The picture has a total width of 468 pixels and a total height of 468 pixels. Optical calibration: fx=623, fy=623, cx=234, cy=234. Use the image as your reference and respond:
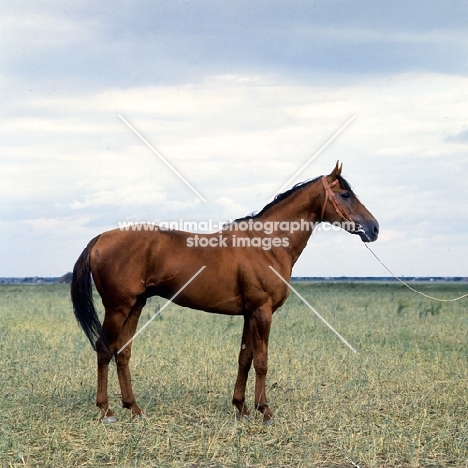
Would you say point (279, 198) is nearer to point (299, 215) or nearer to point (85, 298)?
point (299, 215)

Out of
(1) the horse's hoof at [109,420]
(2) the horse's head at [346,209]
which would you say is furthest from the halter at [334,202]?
(1) the horse's hoof at [109,420]

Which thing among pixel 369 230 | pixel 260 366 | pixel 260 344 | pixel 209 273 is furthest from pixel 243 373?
pixel 369 230

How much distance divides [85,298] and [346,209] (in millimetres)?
3450

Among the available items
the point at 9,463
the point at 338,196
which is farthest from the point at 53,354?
the point at 338,196


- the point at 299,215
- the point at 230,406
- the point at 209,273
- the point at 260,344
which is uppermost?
the point at 299,215

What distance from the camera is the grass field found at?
20.5ft

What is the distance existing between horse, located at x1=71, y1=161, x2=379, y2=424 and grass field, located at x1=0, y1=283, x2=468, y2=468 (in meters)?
0.61

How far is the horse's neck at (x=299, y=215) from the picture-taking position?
7.93 metres

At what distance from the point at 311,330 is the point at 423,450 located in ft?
32.4

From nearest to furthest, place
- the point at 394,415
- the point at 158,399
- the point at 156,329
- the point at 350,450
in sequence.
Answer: the point at 350,450 → the point at 394,415 → the point at 158,399 → the point at 156,329

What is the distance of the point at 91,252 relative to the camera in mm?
7812

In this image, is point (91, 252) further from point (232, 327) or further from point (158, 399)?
point (232, 327)

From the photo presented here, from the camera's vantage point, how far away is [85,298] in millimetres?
7840

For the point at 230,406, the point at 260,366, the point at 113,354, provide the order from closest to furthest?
the point at 260,366
the point at 113,354
the point at 230,406
